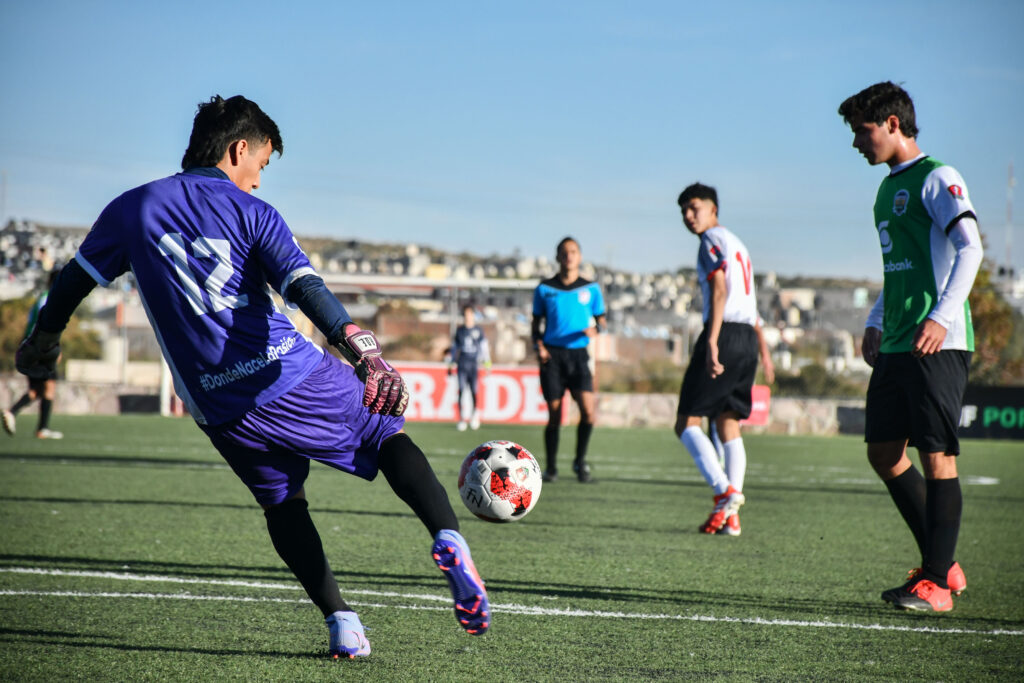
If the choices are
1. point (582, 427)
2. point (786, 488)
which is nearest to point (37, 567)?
point (582, 427)

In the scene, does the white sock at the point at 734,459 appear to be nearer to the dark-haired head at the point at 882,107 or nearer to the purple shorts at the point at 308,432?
the dark-haired head at the point at 882,107

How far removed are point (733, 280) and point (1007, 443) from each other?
50.8 ft

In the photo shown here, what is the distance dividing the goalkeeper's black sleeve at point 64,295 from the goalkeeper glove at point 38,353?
3 cm

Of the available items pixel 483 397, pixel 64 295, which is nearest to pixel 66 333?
pixel 483 397

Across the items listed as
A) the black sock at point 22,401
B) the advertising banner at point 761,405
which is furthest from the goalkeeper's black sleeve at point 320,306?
the advertising banner at point 761,405

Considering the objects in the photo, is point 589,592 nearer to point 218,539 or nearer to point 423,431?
point 218,539

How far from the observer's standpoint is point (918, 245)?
15.4 ft

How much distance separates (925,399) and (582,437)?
5.88 metres

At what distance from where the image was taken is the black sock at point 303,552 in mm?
3633

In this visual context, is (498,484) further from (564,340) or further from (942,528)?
(564,340)

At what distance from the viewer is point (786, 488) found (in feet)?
34.9

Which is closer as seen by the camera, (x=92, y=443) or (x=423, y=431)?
(x=92, y=443)

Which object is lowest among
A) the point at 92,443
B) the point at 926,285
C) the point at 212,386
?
the point at 92,443

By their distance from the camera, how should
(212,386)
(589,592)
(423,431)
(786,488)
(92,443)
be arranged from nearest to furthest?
(212,386) → (589,592) → (786,488) → (92,443) → (423,431)
